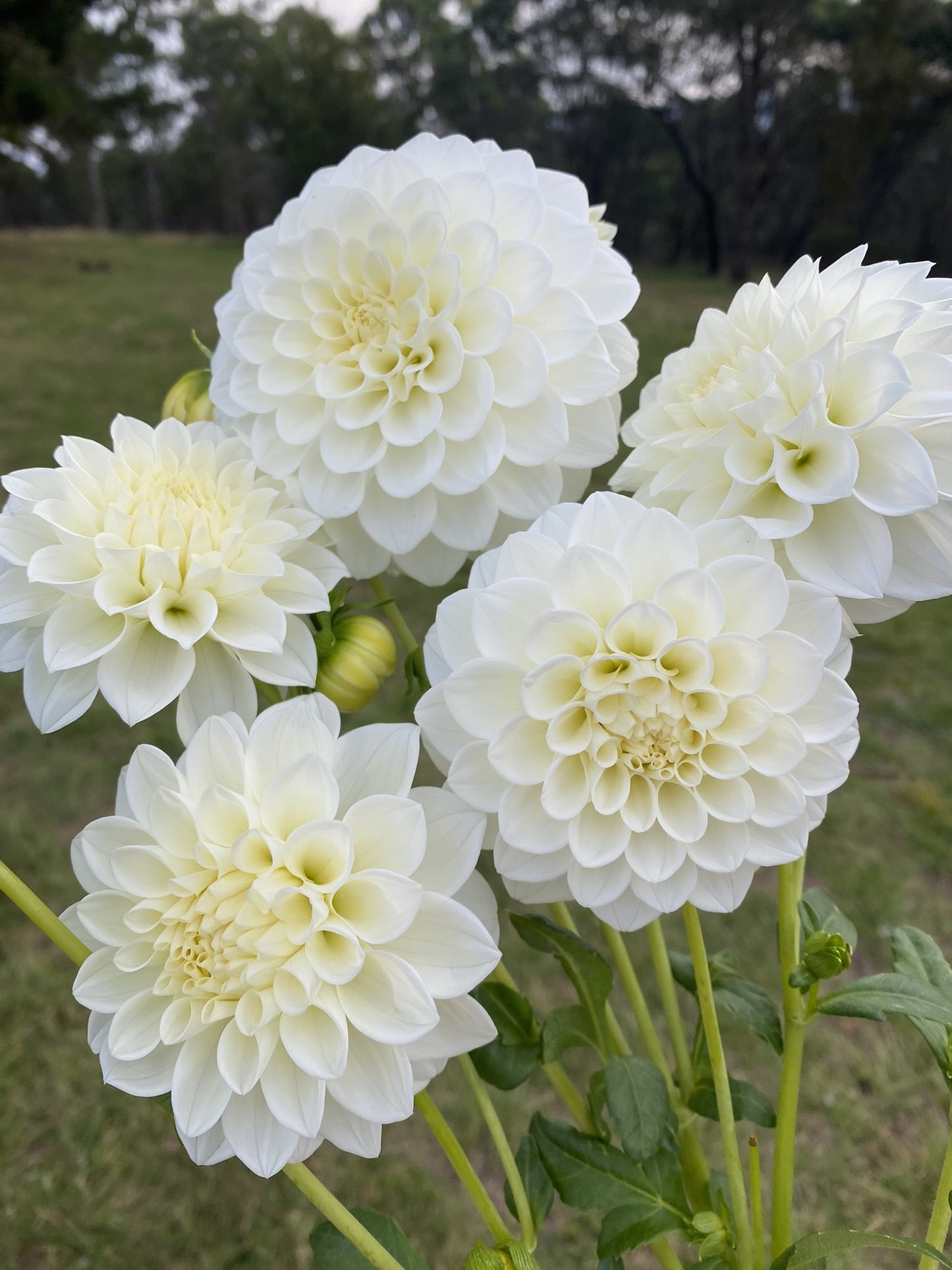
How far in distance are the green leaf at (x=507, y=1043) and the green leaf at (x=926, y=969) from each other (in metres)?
0.23

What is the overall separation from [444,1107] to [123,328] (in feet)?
18.2

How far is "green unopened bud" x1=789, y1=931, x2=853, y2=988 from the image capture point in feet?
1.50

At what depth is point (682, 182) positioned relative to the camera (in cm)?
1055

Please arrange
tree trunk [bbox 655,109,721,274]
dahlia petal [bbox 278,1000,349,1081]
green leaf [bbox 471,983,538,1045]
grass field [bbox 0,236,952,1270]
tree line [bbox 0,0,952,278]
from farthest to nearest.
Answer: tree trunk [bbox 655,109,721,274] → tree line [bbox 0,0,952,278] → grass field [bbox 0,236,952,1270] → green leaf [bbox 471,983,538,1045] → dahlia petal [bbox 278,1000,349,1081]

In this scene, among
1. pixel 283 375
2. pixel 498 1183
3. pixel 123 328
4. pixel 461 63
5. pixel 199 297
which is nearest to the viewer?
pixel 283 375

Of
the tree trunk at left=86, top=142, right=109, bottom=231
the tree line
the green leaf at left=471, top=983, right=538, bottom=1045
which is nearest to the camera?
the green leaf at left=471, top=983, right=538, bottom=1045

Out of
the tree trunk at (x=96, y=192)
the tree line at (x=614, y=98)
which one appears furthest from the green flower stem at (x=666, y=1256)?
the tree trunk at (x=96, y=192)

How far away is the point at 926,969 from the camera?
578 mm

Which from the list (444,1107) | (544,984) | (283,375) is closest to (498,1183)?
(444,1107)

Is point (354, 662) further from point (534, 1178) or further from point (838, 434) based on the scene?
point (534, 1178)

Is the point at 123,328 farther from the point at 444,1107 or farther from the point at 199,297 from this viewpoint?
the point at 444,1107

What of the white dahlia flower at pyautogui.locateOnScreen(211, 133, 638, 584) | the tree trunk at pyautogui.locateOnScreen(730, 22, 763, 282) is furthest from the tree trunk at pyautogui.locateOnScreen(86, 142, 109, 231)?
the white dahlia flower at pyautogui.locateOnScreen(211, 133, 638, 584)

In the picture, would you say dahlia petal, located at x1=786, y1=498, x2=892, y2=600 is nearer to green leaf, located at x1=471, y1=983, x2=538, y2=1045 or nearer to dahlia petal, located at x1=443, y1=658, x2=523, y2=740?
dahlia petal, located at x1=443, y1=658, x2=523, y2=740

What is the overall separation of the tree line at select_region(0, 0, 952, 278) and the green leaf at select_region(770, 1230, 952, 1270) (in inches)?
316
